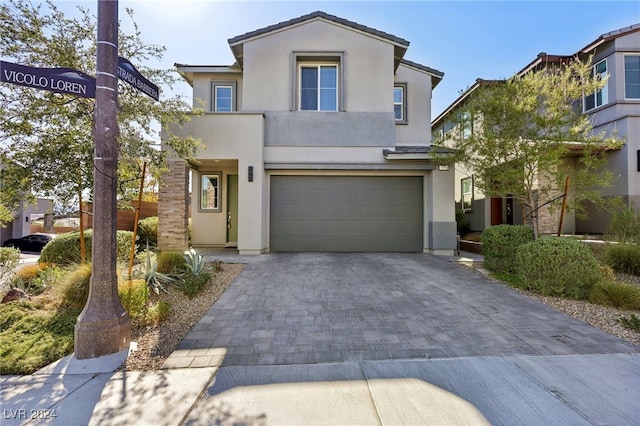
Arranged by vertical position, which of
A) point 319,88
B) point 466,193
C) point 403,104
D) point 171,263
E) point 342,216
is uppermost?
point 319,88

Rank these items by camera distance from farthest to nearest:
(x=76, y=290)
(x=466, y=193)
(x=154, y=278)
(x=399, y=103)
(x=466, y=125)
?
1. (x=466, y=193)
2. (x=399, y=103)
3. (x=466, y=125)
4. (x=154, y=278)
5. (x=76, y=290)

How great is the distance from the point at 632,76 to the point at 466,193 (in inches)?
300

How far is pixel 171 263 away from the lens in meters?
6.58

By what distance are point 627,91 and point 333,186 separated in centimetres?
1264

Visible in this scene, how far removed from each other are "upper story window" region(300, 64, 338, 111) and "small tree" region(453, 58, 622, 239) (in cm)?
462

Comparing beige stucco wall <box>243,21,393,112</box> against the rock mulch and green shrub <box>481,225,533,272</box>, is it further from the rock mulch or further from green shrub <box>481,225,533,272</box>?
the rock mulch

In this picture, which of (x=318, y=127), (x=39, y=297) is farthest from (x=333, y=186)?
(x=39, y=297)

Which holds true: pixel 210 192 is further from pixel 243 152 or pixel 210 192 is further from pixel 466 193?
pixel 466 193

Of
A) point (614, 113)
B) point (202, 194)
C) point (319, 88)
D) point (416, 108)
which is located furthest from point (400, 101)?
point (614, 113)

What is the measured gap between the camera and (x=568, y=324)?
Answer: 4.39 m

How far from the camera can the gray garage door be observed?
33.8 ft

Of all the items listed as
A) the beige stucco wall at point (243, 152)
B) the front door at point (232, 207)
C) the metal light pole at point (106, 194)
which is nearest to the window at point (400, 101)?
the beige stucco wall at point (243, 152)

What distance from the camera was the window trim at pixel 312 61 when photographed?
397 inches

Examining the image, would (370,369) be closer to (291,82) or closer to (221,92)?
(291,82)
